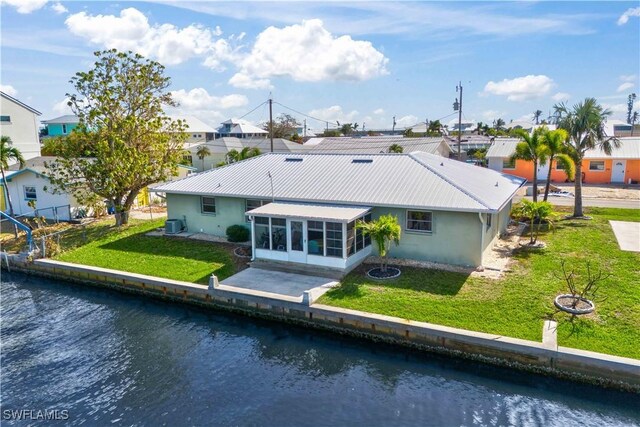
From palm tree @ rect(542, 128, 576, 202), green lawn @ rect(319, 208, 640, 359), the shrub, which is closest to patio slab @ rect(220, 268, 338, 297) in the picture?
green lawn @ rect(319, 208, 640, 359)

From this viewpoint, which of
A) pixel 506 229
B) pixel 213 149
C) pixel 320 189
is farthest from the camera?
pixel 213 149

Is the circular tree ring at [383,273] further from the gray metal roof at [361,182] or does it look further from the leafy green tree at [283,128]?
the leafy green tree at [283,128]

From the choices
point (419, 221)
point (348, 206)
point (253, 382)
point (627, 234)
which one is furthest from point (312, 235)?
point (627, 234)

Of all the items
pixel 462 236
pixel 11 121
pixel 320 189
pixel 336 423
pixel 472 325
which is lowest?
pixel 336 423

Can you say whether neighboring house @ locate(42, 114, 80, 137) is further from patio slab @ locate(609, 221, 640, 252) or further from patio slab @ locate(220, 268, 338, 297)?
patio slab @ locate(609, 221, 640, 252)

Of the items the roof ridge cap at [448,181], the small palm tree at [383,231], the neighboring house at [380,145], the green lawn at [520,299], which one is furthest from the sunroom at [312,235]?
the neighboring house at [380,145]

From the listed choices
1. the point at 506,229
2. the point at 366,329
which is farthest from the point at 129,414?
the point at 506,229

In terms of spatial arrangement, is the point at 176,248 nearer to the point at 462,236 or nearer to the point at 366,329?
the point at 366,329
